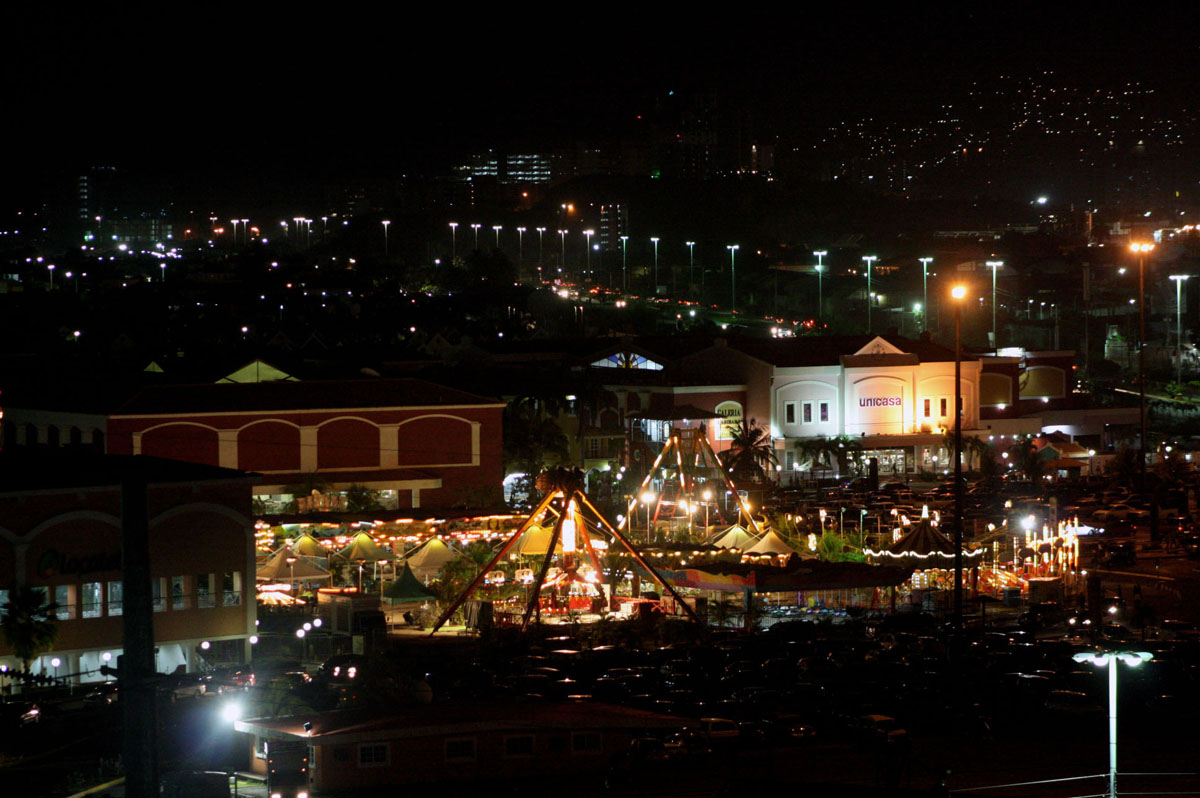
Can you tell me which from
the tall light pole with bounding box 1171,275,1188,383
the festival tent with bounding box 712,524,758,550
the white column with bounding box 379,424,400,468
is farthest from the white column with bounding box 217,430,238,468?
the tall light pole with bounding box 1171,275,1188,383

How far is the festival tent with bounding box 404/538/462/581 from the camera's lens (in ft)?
83.5

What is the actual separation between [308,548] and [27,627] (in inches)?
279

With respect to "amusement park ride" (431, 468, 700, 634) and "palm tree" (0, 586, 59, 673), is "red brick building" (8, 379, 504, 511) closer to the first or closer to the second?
"amusement park ride" (431, 468, 700, 634)

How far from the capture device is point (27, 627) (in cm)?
1877

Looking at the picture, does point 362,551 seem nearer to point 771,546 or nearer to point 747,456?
point 771,546

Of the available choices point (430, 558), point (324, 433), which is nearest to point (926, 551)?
point (430, 558)

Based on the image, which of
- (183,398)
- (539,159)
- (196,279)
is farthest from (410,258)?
(183,398)

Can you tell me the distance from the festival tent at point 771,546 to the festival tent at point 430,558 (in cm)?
471

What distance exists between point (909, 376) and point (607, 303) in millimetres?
42373

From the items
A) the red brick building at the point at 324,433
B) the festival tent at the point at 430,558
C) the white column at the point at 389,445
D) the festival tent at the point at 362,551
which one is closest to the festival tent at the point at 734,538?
the festival tent at the point at 430,558

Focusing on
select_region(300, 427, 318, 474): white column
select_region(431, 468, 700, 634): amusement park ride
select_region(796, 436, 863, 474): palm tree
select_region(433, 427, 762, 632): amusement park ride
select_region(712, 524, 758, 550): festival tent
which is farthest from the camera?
select_region(796, 436, 863, 474): palm tree

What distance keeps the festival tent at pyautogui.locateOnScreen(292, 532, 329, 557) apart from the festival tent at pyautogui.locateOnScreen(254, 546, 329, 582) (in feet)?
1.28

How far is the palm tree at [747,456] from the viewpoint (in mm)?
35906

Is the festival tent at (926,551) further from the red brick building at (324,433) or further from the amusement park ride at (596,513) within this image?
the red brick building at (324,433)
